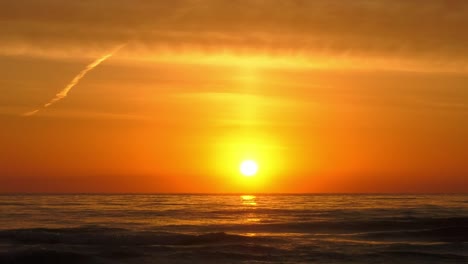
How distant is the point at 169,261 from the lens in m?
26.4

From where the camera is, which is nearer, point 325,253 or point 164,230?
point 325,253

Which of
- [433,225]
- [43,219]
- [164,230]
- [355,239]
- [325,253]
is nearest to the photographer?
[325,253]

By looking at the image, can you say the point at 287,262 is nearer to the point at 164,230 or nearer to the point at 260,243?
the point at 260,243

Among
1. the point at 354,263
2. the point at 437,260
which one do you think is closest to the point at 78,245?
the point at 354,263

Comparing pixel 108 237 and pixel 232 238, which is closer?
pixel 232 238

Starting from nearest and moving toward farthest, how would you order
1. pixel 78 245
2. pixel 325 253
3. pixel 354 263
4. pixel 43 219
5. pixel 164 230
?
pixel 354 263 < pixel 325 253 < pixel 78 245 < pixel 164 230 < pixel 43 219

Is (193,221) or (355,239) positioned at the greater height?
(193,221)

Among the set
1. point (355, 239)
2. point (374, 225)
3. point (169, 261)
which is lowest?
point (169, 261)

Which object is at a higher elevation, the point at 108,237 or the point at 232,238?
the point at 232,238

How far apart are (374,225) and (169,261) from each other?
2066 cm

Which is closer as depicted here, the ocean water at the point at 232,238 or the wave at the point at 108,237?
the ocean water at the point at 232,238

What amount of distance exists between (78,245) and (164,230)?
8239 mm

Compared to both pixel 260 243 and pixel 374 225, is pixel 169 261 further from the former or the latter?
pixel 374 225

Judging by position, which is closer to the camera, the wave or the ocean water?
the ocean water
